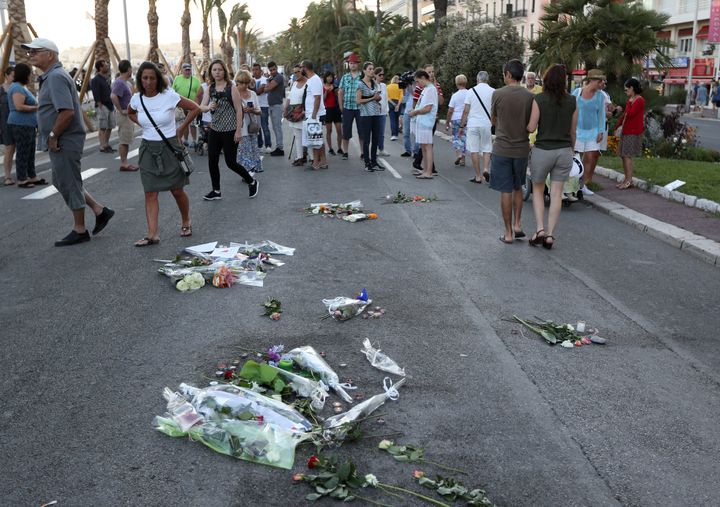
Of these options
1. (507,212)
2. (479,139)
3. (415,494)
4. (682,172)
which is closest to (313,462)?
(415,494)

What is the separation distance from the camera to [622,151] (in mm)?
12180

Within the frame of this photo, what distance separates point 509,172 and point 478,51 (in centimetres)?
2125

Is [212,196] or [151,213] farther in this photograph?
[212,196]

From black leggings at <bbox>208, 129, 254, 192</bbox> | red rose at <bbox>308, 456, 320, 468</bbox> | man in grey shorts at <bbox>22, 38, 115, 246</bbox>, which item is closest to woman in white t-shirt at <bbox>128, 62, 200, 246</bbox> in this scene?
man in grey shorts at <bbox>22, 38, 115, 246</bbox>

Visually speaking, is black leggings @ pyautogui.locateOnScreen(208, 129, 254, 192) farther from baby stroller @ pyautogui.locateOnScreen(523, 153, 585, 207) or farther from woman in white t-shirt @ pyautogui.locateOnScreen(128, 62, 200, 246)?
baby stroller @ pyautogui.locateOnScreen(523, 153, 585, 207)

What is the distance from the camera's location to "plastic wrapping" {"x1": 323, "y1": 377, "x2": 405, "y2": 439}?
3.90 metres

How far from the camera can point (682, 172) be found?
520 inches

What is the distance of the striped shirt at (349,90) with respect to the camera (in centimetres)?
1508

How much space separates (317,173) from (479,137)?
305 centimetres

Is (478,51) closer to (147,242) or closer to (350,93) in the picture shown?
(350,93)

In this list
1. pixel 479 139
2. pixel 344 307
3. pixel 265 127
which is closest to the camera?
pixel 344 307

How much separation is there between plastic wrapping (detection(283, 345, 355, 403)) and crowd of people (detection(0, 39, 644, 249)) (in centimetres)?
383

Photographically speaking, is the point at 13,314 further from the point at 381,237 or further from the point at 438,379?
the point at 381,237

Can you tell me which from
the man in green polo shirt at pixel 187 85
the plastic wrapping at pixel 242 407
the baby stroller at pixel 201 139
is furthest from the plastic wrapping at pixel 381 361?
the baby stroller at pixel 201 139
